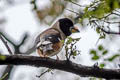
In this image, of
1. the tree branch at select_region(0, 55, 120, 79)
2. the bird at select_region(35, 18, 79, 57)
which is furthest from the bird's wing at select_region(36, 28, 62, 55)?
the tree branch at select_region(0, 55, 120, 79)

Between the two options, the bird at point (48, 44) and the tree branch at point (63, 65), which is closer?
the tree branch at point (63, 65)

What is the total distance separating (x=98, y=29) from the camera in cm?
234

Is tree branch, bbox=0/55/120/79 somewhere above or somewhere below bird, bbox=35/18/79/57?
above

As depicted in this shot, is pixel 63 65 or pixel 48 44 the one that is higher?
pixel 63 65

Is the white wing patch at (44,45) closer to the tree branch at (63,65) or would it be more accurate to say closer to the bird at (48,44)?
the bird at (48,44)

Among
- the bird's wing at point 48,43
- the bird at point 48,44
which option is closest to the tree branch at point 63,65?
the bird at point 48,44

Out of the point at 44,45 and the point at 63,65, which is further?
the point at 44,45

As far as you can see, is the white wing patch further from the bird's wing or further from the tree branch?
the tree branch

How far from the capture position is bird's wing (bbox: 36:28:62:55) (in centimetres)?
283

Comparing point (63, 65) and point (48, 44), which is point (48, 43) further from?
point (63, 65)

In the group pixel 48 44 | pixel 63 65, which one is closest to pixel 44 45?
pixel 48 44

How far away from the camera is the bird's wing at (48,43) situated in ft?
9.27

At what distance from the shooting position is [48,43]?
293 centimetres

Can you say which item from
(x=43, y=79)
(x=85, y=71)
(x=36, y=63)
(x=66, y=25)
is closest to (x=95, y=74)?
(x=85, y=71)
